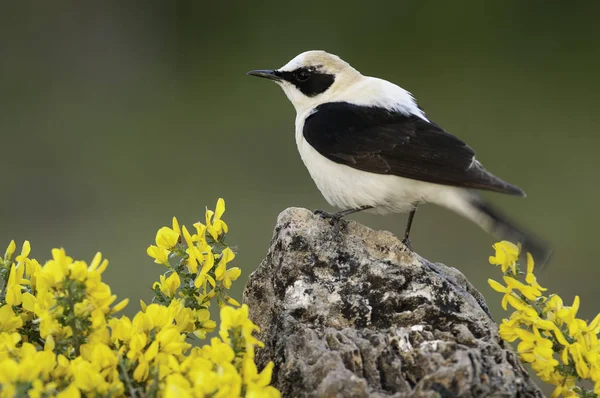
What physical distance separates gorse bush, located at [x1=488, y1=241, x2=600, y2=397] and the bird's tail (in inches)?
12.6

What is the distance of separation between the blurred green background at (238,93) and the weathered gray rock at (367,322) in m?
6.93

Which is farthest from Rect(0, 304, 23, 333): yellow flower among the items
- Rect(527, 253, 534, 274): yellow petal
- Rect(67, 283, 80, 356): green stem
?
Rect(527, 253, 534, 274): yellow petal

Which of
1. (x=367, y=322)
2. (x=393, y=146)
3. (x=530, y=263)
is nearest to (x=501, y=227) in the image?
(x=530, y=263)

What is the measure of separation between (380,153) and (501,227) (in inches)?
28.9

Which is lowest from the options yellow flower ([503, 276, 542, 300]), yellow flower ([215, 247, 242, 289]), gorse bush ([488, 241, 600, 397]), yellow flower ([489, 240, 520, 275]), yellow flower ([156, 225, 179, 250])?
gorse bush ([488, 241, 600, 397])

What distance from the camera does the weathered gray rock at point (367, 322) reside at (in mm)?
2861

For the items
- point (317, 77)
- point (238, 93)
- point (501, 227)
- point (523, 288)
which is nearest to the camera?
point (523, 288)

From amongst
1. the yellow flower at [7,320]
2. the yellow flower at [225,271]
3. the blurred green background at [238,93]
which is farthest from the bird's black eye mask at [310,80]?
the blurred green background at [238,93]

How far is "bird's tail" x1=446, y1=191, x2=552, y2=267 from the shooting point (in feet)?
11.5

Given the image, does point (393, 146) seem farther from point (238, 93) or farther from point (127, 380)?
point (238, 93)

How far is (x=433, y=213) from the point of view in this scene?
10258mm

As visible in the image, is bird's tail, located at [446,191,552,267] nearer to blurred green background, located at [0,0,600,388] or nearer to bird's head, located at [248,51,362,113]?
bird's head, located at [248,51,362,113]

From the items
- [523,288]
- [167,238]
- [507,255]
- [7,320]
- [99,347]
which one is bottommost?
[523,288]

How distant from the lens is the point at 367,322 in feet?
10.8
